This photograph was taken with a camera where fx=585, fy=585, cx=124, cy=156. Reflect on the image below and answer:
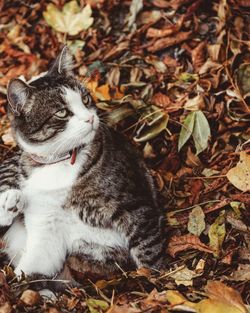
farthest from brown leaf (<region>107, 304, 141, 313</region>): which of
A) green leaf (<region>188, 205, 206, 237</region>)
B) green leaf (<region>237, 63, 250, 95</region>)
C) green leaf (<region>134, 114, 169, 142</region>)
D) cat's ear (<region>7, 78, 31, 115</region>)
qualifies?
green leaf (<region>237, 63, 250, 95</region>)

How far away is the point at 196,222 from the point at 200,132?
1.74 ft

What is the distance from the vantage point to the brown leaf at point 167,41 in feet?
11.4

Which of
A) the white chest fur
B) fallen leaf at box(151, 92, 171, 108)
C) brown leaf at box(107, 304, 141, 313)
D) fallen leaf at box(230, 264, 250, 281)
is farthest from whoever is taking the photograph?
fallen leaf at box(151, 92, 171, 108)

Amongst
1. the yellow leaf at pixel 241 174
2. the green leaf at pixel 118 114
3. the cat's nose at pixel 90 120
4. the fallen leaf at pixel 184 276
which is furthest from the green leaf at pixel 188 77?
the fallen leaf at pixel 184 276

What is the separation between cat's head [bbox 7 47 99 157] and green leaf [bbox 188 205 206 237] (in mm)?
606

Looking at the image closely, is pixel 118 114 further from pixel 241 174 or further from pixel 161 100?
pixel 241 174

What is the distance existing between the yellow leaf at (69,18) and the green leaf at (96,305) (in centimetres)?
192

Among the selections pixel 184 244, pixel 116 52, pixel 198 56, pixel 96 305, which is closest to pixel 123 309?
pixel 96 305

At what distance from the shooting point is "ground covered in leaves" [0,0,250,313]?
2.43 meters

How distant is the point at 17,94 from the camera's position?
2.58m

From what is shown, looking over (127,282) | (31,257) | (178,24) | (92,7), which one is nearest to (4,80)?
(92,7)

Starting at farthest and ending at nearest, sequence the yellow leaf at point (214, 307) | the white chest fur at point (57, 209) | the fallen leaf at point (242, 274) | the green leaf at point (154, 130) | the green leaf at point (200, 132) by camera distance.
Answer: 1. the green leaf at point (154, 130)
2. the green leaf at point (200, 132)
3. the white chest fur at point (57, 209)
4. the fallen leaf at point (242, 274)
5. the yellow leaf at point (214, 307)

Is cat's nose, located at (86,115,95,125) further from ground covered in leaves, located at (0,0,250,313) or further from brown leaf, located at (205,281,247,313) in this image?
brown leaf, located at (205,281,247,313)

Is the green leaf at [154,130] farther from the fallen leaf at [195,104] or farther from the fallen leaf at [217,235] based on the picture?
the fallen leaf at [217,235]
